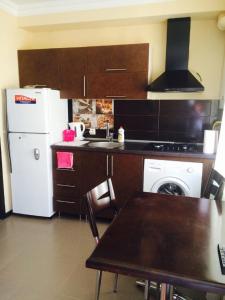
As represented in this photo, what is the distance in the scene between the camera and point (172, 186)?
110 inches

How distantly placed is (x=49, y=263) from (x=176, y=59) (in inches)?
100

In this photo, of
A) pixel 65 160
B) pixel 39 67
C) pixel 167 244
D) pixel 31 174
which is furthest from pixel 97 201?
pixel 39 67

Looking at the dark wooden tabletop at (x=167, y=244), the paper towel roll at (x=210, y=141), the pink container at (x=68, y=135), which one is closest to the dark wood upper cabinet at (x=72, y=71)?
the pink container at (x=68, y=135)

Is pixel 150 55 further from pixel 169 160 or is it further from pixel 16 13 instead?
pixel 16 13

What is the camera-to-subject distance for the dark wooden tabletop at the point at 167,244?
3.17 ft

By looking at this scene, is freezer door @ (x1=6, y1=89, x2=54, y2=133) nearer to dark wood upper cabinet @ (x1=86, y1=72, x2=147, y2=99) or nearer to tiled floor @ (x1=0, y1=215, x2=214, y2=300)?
dark wood upper cabinet @ (x1=86, y1=72, x2=147, y2=99)

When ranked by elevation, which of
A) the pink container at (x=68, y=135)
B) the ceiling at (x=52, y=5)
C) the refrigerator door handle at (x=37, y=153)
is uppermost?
the ceiling at (x=52, y=5)

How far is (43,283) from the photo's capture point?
6.70 feet

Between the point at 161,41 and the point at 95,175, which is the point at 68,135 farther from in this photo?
the point at 161,41

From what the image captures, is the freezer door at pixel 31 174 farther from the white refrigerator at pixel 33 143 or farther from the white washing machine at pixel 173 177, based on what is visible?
the white washing machine at pixel 173 177

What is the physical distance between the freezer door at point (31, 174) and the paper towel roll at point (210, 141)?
5.81 feet

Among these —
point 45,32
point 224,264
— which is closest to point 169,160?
point 224,264

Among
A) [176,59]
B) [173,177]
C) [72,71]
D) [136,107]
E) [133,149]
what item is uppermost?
[176,59]

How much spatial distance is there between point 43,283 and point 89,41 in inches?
110
